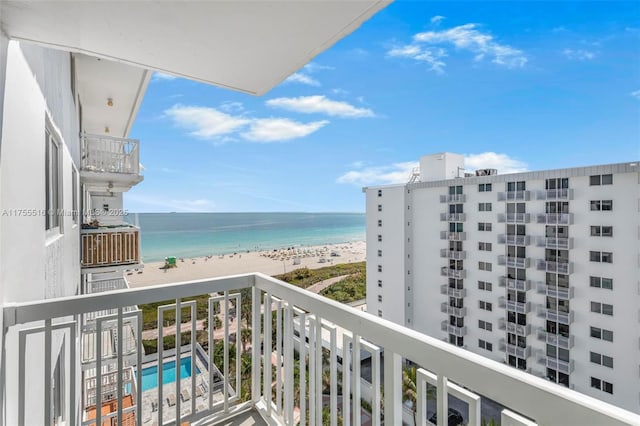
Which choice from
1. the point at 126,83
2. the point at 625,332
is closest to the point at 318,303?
the point at 126,83

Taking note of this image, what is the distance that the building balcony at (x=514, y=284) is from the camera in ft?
34.8

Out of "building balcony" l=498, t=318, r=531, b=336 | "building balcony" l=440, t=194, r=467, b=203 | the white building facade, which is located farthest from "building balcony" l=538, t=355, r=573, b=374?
"building balcony" l=440, t=194, r=467, b=203

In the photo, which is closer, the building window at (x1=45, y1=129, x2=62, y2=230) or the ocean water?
the building window at (x1=45, y1=129, x2=62, y2=230)

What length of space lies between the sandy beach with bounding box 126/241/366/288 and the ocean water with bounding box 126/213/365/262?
1.94 meters

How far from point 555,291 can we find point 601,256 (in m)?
1.79

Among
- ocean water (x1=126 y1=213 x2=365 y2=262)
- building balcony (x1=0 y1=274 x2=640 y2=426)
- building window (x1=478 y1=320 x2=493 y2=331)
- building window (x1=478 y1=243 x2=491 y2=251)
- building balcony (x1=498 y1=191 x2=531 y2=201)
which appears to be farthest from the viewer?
ocean water (x1=126 y1=213 x2=365 y2=262)

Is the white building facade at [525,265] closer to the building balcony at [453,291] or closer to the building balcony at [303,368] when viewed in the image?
the building balcony at [453,291]

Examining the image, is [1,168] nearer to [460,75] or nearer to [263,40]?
[263,40]

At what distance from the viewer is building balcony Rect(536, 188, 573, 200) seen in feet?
31.0

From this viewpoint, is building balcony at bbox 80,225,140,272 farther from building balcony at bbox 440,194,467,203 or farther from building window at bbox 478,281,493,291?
building window at bbox 478,281,493,291

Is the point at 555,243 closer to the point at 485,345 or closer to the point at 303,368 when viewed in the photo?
the point at 485,345

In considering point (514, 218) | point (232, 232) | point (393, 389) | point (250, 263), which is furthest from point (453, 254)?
point (232, 232)

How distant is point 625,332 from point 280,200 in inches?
1580

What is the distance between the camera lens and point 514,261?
10.8 m
